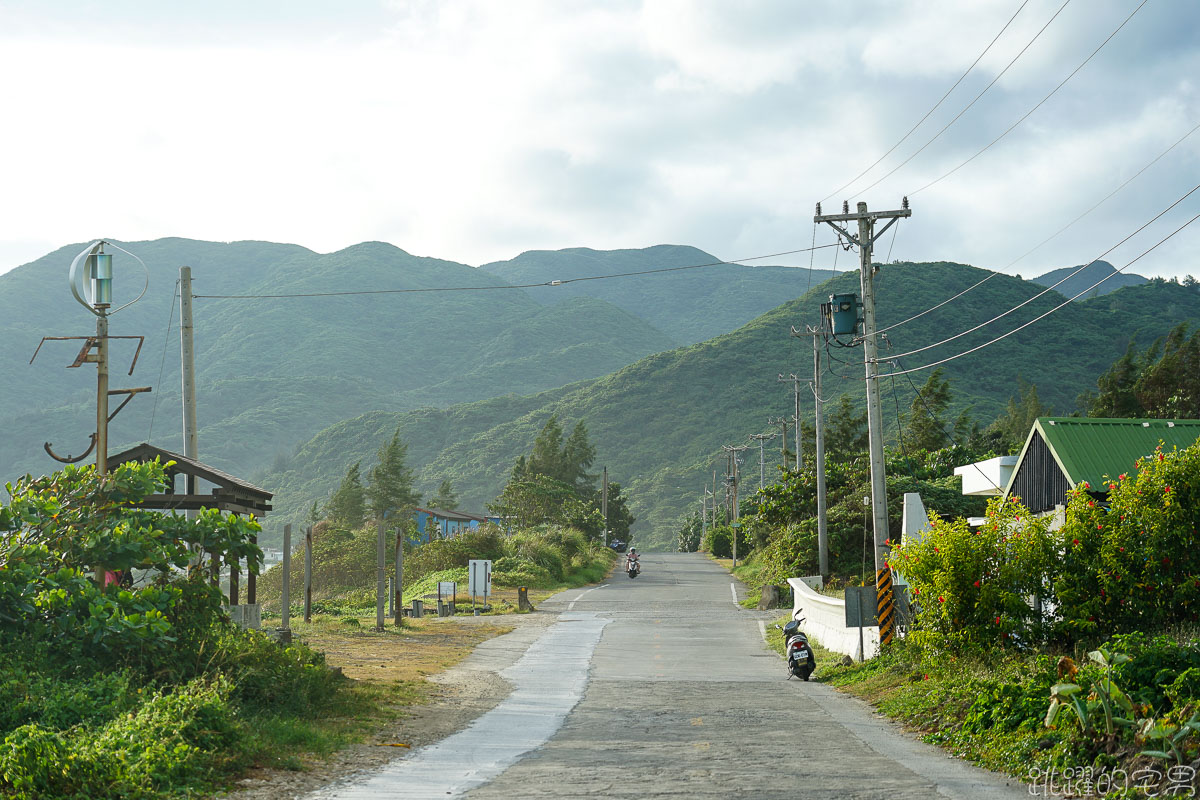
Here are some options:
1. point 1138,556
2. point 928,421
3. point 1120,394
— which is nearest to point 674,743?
point 1138,556

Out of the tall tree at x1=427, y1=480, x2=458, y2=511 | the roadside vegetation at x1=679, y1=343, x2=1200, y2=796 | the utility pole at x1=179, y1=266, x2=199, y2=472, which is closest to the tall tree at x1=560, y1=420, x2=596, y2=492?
the tall tree at x1=427, y1=480, x2=458, y2=511

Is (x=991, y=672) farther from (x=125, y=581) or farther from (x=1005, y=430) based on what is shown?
(x=1005, y=430)

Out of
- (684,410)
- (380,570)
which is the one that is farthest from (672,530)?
(380,570)

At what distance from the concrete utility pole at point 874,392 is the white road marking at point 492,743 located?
5.63m

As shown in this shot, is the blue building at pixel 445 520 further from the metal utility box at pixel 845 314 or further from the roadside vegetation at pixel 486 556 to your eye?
the metal utility box at pixel 845 314

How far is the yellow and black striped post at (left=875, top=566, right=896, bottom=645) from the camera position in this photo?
1967cm

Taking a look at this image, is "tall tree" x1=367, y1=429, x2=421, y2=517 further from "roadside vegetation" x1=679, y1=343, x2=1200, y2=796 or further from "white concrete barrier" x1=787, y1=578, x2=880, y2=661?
"roadside vegetation" x1=679, y1=343, x2=1200, y2=796

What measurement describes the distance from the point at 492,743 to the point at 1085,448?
2189 cm

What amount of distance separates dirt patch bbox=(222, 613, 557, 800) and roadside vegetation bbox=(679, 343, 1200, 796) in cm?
599

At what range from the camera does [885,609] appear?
19.7m

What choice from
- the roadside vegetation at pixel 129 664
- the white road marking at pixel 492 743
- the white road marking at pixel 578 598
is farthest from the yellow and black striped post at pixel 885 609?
the white road marking at pixel 578 598

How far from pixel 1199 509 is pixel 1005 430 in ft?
217

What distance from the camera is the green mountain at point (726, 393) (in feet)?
383

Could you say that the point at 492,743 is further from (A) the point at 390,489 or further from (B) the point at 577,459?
(B) the point at 577,459
